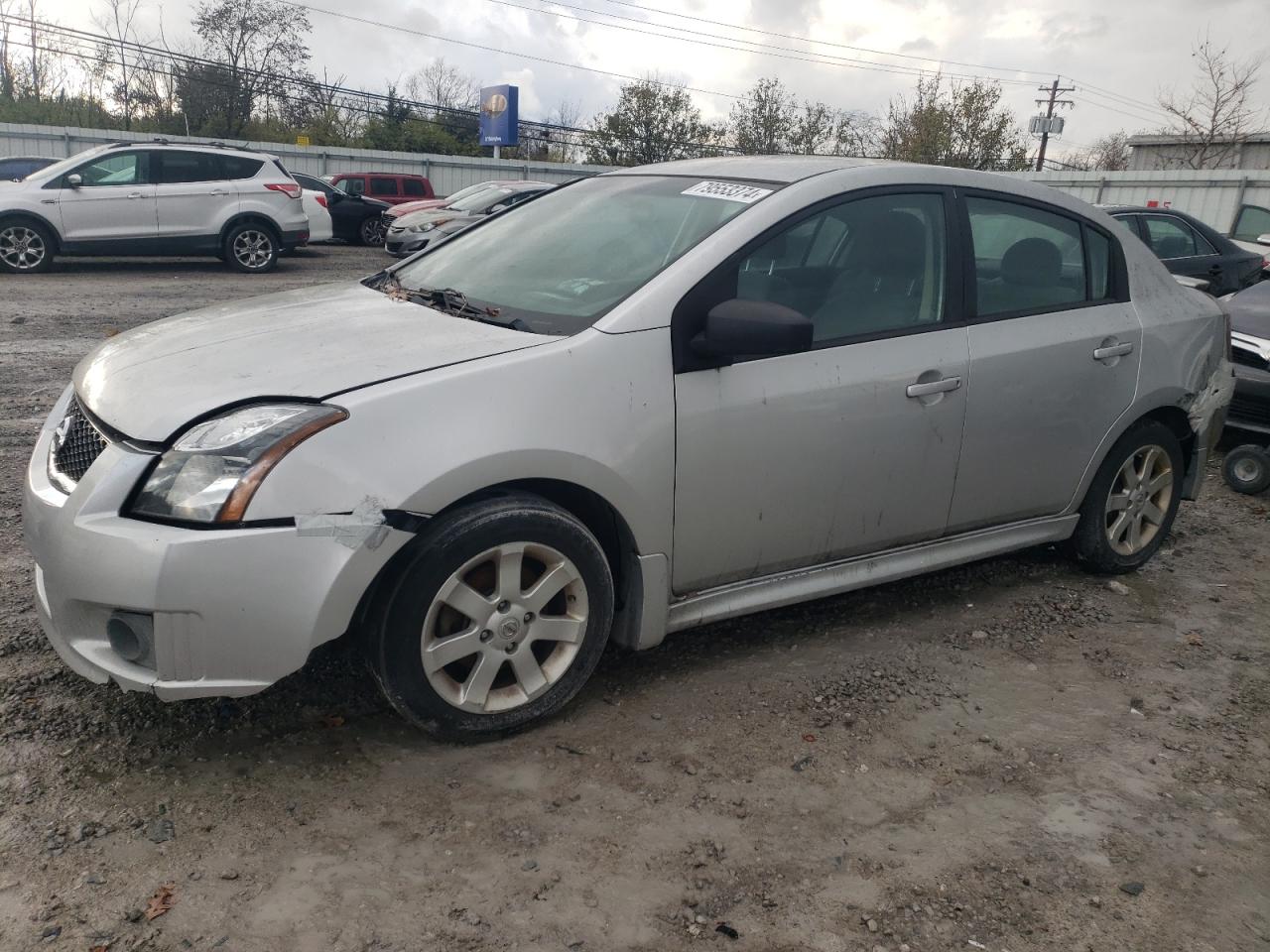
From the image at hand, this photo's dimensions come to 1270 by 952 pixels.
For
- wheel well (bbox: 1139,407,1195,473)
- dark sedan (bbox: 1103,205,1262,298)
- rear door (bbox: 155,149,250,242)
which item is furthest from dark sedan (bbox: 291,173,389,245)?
wheel well (bbox: 1139,407,1195,473)

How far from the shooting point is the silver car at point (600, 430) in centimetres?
260

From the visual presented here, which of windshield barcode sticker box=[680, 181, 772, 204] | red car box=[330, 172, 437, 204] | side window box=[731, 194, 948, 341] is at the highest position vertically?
windshield barcode sticker box=[680, 181, 772, 204]

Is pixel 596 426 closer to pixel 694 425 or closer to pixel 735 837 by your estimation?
pixel 694 425

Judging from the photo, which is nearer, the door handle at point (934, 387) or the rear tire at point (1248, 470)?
the door handle at point (934, 387)

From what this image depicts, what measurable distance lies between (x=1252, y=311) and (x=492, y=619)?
6.00 m

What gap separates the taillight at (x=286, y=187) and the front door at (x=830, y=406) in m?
13.3

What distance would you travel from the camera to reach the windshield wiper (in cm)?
324

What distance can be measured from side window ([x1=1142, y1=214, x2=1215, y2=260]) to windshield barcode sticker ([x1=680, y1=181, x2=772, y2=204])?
9873mm

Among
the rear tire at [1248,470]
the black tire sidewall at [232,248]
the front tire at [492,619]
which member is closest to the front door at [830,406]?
the front tire at [492,619]

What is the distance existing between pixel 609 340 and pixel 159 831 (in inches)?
68.1

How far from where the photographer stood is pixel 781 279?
343cm

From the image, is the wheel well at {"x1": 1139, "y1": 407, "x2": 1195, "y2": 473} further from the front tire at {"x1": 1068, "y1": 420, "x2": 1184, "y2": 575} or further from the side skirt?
the side skirt

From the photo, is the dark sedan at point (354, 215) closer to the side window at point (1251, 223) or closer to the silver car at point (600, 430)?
the side window at point (1251, 223)

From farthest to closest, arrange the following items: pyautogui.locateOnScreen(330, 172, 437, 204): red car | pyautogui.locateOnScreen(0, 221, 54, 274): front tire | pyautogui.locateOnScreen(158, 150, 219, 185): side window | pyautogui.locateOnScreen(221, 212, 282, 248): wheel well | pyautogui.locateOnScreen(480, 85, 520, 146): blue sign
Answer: pyautogui.locateOnScreen(480, 85, 520, 146): blue sign → pyautogui.locateOnScreen(330, 172, 437, 204): red car → pyautogui.locateOnScreen(221, 212, 282, 248): wheel well → pyautogui.locateOnScreen(158, 150, 219, 185): side window → pyautogui.locateOnScreen(0, 221, 54, 274): front tire
